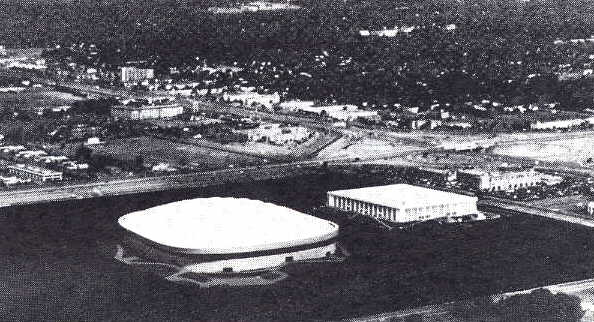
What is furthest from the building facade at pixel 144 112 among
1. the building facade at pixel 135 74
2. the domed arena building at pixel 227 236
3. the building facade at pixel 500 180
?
the domed arena building at pixel 227 236

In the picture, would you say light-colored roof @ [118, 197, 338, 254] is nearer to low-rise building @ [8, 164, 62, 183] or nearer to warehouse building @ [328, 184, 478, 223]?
warehouse building @ [328, 184, 478, 223]

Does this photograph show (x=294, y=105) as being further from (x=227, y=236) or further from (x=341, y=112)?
(x=227, y=236)

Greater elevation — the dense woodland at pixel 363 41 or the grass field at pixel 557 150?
the dense woodland at pixel 363 41

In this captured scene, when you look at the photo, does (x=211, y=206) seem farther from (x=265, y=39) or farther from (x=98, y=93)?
(x=265, y=39)

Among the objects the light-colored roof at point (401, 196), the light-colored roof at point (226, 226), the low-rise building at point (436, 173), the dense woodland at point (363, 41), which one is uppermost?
the dense woodland at point (363, 41)

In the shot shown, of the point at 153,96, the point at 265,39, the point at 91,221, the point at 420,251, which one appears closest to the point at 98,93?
the point at 153,96

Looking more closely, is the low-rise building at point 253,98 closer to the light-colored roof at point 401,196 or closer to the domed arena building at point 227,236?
the light-colored roof at point 401,196

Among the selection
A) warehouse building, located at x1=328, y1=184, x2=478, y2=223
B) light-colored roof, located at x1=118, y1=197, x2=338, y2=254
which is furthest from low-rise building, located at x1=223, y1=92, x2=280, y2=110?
light-colored roof, located at x1=118, y1=197, x2=338, y2=254

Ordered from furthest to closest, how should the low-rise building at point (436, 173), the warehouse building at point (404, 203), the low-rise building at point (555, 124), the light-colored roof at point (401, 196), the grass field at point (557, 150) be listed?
the low-rise building at point (555, 124)
the grass field at point (557, 150)
the low-rise building at point (436, 173)
the light-colored roof at point (401, 196)
the warehouse building at point (404, 203)
